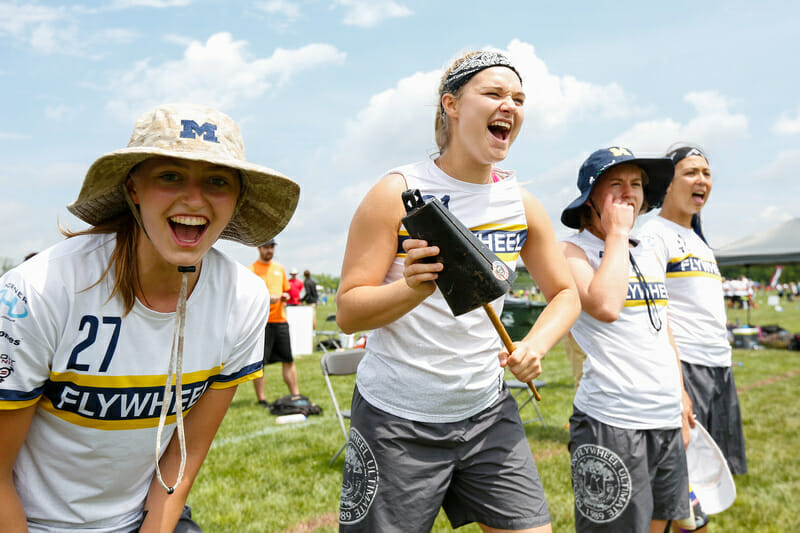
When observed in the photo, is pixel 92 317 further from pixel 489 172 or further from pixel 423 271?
pixel 489 172

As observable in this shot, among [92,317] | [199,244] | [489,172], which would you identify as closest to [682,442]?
[489,172]

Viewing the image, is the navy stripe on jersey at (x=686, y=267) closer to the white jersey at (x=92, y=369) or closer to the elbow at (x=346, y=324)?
the elbow at (x=346, y=324)

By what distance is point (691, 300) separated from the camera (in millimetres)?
3475

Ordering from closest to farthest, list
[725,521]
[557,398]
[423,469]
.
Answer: [423,469] < [725,521] < [557,398]

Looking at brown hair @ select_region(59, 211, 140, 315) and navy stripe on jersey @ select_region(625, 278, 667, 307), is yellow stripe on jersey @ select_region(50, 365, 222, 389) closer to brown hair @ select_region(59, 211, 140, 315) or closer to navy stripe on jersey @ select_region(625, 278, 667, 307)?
brown hair @ select_region(59, 211, 140, 315)

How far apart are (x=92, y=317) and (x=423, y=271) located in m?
0.96

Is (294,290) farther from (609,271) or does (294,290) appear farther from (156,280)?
(156,280)

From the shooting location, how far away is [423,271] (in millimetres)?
1620

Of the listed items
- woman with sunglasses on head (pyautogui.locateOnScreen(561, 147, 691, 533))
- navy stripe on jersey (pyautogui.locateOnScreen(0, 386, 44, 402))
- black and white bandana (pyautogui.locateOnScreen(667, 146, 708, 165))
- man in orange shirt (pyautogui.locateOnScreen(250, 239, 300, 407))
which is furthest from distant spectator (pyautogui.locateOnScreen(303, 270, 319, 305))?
navy stripe on jersey (pyautogui.locateOnScreen(0, 386, 44, 402))

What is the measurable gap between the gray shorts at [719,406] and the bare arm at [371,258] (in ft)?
8.13

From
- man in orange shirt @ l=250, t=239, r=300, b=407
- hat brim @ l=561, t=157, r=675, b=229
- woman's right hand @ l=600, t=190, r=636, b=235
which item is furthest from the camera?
man in orange shirt @ l=250, t=239, r=300, b=407

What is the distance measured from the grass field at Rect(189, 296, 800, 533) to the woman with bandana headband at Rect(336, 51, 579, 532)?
220 cm

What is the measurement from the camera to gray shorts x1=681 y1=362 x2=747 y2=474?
11.5ft

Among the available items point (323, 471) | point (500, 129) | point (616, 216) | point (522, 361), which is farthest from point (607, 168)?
point (323, 471)
